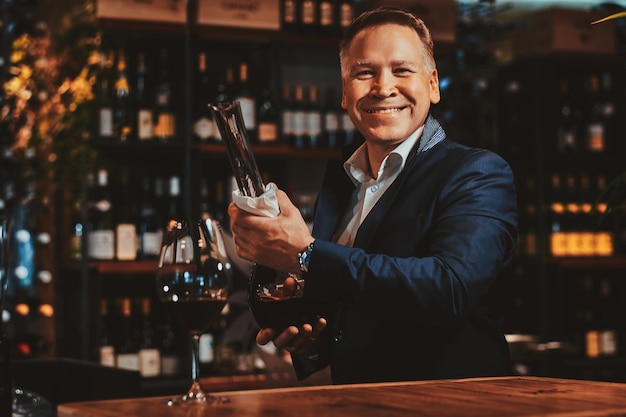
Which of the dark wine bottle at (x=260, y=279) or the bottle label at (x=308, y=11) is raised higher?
the bottle label at (x=308, y=11)

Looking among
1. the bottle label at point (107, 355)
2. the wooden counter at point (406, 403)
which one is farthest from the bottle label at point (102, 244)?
the wooden counter at point (406, 403)

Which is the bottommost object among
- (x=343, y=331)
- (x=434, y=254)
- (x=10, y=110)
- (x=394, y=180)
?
(x=343, y=331)

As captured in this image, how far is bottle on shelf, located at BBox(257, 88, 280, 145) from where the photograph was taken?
478 cm

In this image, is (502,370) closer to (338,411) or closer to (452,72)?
(338,411)

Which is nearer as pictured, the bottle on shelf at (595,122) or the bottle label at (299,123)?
the bottle label at (299,123)

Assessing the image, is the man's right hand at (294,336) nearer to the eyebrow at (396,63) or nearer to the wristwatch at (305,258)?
the wristwatch at (305,258)

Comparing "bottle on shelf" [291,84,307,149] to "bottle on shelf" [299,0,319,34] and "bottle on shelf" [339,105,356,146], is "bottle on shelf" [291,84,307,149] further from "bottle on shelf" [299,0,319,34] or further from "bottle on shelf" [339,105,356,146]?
"bottle on shelf" [299,0,319,34]

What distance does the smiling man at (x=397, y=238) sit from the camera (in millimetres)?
1250

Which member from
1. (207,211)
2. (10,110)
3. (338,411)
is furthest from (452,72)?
(338,411)

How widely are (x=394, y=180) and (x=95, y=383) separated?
0.64 meters

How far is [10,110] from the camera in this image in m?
4.36

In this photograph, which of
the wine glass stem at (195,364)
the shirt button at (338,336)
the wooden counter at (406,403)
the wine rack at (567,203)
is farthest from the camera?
the wine rack at (567,203)

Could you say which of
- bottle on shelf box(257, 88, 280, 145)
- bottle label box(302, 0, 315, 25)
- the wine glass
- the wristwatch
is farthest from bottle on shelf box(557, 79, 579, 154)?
the wine glass

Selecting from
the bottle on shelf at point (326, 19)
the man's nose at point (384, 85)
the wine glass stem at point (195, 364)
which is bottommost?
the wine glass stem at point (195, 364)
